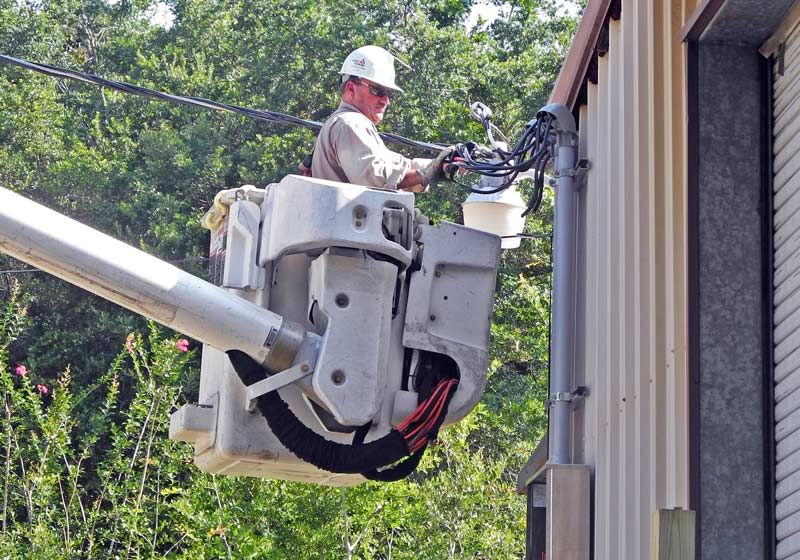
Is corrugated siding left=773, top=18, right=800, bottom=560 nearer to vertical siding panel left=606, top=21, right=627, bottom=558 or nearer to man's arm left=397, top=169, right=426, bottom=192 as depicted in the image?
vertical siding panel left=606, top=21, right=627, bottom=558

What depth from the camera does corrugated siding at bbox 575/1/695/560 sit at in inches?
210

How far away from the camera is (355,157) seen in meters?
6.96

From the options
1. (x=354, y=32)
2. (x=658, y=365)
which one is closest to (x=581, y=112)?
(x=658, y=365)

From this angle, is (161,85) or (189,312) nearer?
(189,312)

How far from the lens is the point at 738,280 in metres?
5.27

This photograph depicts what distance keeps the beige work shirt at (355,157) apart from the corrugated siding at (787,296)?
2.09 meters

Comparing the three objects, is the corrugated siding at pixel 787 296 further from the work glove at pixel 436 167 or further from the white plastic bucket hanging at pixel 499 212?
A: the white plastic bucket hanging at pixel 499 212

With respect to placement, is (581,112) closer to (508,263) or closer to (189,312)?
(189,312)

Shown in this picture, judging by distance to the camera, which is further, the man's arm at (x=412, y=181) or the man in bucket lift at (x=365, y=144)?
the man's arm at (x=412, y=181)

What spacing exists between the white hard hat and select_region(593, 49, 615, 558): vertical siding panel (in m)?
1.13

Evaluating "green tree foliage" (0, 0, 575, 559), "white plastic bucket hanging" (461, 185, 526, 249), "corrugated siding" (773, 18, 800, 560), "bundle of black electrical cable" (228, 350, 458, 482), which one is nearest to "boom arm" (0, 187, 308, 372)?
"bundle of black electrical cable" (228, 350, 458, 482)

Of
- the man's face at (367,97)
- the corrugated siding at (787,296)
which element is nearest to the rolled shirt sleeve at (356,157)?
the man's face at (367,97)

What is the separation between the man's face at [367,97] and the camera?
7418mm

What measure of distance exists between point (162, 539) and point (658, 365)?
29.7 ft
